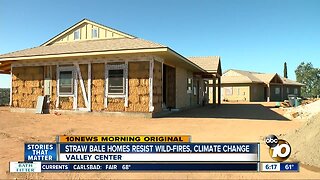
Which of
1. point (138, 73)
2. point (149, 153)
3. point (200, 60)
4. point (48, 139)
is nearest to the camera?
point (149, 153)

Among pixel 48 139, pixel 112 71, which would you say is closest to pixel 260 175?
pixel 48 139

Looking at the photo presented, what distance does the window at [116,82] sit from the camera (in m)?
15.0

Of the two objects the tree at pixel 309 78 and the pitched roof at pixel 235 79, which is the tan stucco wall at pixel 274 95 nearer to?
the pitched roof at pixel 235 79

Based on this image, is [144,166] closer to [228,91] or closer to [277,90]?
[228,91]

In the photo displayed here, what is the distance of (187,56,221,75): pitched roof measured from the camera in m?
24.1

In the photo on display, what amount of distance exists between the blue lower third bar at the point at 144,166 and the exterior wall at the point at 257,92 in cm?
3797

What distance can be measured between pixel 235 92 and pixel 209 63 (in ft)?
57.2

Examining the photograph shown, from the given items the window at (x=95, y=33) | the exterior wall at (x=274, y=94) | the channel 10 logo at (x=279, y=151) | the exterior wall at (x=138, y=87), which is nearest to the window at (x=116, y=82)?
the exterior wall at (x=138, y=87)

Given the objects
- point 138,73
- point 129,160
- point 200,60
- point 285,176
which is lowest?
point 285,176

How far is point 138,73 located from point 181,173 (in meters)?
10.3

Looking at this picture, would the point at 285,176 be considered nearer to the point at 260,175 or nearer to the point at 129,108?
the point at 260,175

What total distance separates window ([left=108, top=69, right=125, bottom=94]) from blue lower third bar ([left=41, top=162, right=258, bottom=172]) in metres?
10.5

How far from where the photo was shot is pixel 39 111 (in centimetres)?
1655

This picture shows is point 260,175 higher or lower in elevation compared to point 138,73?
lower
